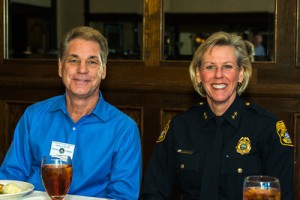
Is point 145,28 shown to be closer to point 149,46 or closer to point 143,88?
point 149,46

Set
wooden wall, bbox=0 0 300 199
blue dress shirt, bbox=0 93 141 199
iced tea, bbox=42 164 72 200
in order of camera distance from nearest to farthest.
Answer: iced tea, bbox=42 164 72 200 → blue dress shirt, bbox=0 93 141 199 → wooden wall, bbox=0 0 300 199

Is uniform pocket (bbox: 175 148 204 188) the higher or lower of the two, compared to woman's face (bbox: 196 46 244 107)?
lower

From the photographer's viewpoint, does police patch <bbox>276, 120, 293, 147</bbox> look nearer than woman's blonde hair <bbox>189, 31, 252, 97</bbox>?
Yes

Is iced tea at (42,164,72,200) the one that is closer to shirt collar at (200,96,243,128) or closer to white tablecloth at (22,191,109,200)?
white tablecloth at (22,191,109,200)

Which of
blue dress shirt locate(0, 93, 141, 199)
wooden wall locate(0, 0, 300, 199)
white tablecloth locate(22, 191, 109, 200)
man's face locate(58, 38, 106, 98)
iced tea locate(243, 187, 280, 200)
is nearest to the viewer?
iced tea locate(243, 187, 280, 200)

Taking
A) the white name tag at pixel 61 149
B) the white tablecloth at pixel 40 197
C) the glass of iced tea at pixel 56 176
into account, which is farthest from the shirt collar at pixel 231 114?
the glass of iced tea at pixel 56 176

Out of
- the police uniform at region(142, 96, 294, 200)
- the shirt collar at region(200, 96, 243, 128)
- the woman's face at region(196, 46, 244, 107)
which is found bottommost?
the police uniform at region(142, 96, 294, 200)

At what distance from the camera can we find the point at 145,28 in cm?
378

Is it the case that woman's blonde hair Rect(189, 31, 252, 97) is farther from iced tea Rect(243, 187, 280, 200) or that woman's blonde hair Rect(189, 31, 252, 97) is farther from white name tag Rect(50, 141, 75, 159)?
iced tea Rect(243, 187, 280, 200)

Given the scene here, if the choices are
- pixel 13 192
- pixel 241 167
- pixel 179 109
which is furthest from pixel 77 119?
pixel 179 109

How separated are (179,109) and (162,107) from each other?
12cm

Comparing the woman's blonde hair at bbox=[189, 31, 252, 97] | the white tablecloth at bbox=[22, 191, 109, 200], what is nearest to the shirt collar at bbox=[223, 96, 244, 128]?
the woman's blonde hair at bbox=[189, 31, 252, 97]

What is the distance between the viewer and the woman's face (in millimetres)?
2299

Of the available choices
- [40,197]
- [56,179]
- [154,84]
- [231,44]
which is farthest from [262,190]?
[154,84]
